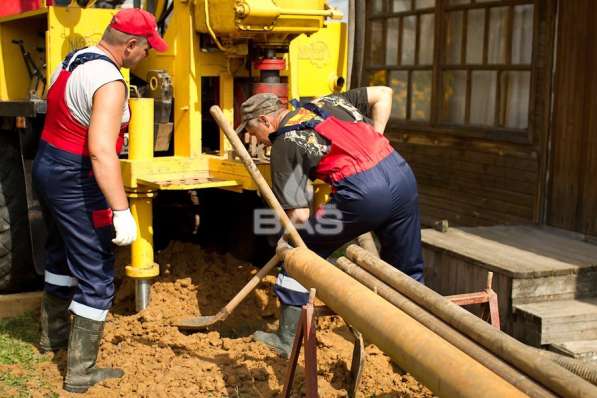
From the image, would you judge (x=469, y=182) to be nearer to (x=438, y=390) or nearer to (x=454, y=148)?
(x=454, y=148)

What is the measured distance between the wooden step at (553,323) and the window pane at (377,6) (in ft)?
16.0

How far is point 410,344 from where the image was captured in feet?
8.87

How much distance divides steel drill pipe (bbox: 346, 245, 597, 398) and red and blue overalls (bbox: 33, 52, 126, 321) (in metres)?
1.42

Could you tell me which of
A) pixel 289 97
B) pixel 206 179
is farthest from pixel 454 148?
pixel 206 179

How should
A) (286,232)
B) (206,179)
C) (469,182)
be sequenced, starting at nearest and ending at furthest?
(286,232)
(206,179)
(469,182)

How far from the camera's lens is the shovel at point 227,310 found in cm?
468

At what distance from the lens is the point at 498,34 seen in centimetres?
733

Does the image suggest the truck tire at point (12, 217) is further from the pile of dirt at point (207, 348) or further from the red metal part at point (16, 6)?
the red metal part at point (16, 6)

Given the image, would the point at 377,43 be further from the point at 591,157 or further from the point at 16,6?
the point at 16,6

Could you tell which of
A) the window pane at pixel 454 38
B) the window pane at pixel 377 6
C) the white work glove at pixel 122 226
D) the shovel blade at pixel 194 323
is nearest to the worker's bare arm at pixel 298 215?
the white work glove at pixel 122 226

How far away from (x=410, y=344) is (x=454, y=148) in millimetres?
5292

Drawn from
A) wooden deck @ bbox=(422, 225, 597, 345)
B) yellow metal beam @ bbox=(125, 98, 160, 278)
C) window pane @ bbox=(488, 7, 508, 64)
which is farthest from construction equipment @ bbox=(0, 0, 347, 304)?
window pane @ bbox=(488, 7, 508, 64)

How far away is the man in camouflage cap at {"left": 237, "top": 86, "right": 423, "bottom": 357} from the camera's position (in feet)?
13.6

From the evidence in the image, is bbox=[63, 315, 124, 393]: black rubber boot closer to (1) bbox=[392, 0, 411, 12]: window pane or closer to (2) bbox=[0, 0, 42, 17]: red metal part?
(2) bbox=[0, 0, 42, 17]: red metal part
